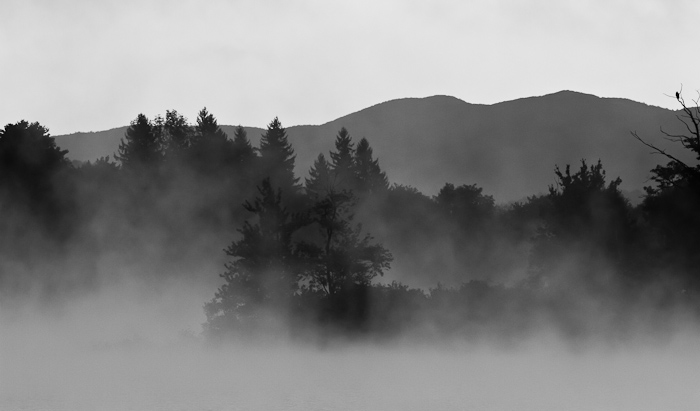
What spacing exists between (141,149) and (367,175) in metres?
35.9

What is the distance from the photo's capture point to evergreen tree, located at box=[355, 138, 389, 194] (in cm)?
13200

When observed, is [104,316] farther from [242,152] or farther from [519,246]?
[519,246]

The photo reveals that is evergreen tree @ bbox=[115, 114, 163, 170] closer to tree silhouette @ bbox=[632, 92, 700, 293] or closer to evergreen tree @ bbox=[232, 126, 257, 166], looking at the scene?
evergreen tree @ bbox=[232, 126, 257, 166]

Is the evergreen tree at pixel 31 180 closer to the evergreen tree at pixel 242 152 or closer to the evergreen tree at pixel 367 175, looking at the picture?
the evergreen tree at pixel 242 152

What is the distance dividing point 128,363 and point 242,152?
2111 inches

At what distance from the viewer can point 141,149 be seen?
373 ft

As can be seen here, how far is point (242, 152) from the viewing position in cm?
11500

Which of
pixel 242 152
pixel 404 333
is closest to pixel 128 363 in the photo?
pixel 404 333

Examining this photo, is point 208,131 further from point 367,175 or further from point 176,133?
point 367,175

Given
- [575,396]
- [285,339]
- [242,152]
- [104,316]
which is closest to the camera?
[575,396]

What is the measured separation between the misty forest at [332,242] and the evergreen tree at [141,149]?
0.24 metres

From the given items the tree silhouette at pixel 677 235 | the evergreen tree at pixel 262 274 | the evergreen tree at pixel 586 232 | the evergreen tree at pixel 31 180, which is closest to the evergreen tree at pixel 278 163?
the evergreen tree at pixel 31 180

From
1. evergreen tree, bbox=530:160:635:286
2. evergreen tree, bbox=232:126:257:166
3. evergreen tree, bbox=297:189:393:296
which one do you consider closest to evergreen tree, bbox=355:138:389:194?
evergreen tree, bbox=232:126:257:166

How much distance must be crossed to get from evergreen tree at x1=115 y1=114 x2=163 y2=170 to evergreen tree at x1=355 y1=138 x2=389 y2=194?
2987 cm
